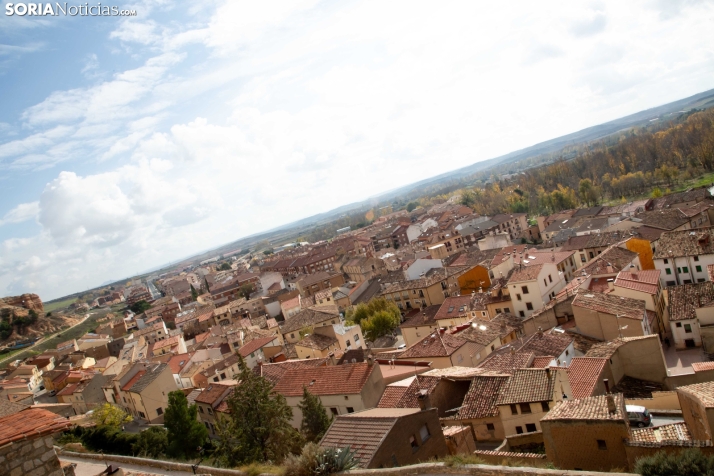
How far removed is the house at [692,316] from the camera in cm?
2508

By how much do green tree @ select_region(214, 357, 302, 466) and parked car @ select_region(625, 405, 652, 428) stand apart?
10.3 m

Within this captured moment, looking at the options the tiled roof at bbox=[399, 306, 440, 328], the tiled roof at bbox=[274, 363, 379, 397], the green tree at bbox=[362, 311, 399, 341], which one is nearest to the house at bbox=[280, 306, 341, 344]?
the green tree at bbox=[362, 311, 399, 341]

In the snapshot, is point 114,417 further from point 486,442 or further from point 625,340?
point 625,340

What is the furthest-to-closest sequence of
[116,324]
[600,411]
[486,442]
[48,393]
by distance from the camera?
[116,324] → [48,393] → [486,442] → [600,411]

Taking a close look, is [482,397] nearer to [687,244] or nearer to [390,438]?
[390,438]

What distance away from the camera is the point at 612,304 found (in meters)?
26.0

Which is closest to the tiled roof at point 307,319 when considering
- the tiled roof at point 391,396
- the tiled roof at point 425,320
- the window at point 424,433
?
the tiled roof at point 425,320

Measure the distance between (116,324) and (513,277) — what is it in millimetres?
71295

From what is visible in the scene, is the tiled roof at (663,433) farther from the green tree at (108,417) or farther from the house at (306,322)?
the house at (306,322)

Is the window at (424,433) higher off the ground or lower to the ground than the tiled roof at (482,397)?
higher

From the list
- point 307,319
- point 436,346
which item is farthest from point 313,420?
point 307,319

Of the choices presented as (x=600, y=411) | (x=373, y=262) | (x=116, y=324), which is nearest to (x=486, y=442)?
(x=600, y=411)

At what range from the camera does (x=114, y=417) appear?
100ft

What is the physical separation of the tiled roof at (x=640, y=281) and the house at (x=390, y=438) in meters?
20.7
